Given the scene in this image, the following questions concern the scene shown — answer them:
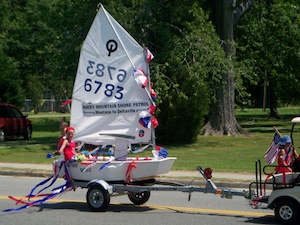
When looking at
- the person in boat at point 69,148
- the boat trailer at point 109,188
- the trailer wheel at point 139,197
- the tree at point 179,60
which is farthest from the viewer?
the tree at point 179,60

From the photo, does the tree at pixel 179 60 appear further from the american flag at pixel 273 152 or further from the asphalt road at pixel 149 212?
the american flag at pixel 273 152

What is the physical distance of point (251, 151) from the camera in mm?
24391

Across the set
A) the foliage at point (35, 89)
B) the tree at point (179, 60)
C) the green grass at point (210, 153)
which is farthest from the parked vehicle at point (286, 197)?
the foliage at point (35, 89)

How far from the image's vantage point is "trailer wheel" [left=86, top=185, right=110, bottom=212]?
1130cm

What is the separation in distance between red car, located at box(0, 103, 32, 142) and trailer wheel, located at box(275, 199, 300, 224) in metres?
22.5

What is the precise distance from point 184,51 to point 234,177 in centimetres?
1051

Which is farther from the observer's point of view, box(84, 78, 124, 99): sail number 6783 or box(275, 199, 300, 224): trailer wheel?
box(84, 78, 124, 99): sail number 6783

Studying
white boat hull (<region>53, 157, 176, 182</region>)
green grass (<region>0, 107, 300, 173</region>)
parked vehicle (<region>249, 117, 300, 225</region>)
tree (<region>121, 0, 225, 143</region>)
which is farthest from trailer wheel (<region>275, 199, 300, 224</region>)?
tree (<region>121, 0, 225, 143</region>)

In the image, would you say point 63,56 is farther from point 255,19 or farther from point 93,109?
point 93,109

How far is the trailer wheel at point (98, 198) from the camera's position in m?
11.3

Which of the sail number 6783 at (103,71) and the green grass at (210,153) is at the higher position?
the sail number 6783 at (103,71)

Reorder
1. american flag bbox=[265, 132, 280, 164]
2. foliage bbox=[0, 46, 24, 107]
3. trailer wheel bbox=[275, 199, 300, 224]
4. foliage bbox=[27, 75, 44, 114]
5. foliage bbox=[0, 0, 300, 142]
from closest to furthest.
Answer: trailer wheel bbox=[275, 199, 300, 224], american flag bbox=[265, 132, 280, 164], foliage bbox=[0, 0, 300, 142], foliage bbox=[0, 46, 24, 107], foliage bbox=[27, 75, 44, 114]

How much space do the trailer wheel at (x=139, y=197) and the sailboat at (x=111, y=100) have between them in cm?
81

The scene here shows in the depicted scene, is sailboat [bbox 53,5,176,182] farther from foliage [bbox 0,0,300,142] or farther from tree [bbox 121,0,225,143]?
tree [bbox 121,0,225,143]
